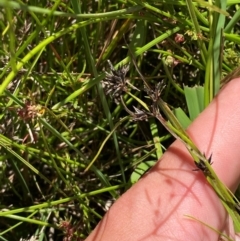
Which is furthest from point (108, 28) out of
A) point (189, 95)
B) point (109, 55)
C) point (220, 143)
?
point (220, 143)

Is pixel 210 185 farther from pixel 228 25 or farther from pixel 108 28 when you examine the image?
pixel 108 28

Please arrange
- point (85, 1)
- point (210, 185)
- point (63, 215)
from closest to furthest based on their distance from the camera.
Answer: point (210, 185) → point (85, 1) → point (63, 215)

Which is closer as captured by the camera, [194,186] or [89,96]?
[194,186]
